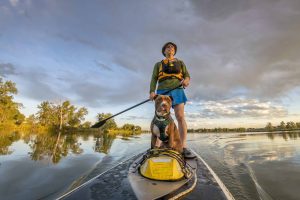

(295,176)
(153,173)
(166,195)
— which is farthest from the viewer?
(295,176)

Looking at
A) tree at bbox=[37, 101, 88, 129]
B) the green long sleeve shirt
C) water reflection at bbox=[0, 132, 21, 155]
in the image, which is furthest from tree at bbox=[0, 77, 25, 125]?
the green long sleeve shirt

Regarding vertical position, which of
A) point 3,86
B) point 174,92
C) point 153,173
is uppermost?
point 3,86

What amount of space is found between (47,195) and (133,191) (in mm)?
1953

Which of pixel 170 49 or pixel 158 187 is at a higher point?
pixel 170 49

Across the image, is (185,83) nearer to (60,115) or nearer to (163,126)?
(163,126)

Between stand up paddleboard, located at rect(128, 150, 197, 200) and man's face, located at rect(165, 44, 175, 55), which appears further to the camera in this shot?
man's face, located at rect(165, 44, 175, 55)

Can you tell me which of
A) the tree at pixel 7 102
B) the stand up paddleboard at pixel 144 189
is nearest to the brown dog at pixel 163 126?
the stand up paddleboard at pixel 144 189

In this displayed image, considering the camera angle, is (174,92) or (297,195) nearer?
(297,195)

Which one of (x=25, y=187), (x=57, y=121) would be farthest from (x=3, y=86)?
(x=25, y=187)

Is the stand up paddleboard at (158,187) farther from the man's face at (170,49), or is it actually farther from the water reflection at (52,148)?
the water reflection at (52,148)

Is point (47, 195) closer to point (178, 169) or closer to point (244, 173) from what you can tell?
point (178, 169)

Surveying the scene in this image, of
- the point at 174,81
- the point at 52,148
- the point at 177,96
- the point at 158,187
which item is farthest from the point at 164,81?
the point at 52,148

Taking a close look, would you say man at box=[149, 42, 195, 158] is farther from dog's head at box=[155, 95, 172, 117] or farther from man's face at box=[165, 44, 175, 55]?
dog's head at box=[155, 95, 172, 117]

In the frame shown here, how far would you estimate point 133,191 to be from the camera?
2787 millimetres
